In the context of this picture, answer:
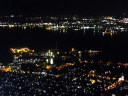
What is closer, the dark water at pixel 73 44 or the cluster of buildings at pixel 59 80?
the cluster of buildings at pixel 59 80

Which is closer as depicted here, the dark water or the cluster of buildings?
the cluster of buildings

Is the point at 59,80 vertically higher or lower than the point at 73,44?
higher

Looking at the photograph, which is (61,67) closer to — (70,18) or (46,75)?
(46,75)

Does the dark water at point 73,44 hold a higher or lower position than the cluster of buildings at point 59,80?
lower

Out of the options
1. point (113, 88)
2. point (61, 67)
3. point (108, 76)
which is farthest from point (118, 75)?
point (61, 67)

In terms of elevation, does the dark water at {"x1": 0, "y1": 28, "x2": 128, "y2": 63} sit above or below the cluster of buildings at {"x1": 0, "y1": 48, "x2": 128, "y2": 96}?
below

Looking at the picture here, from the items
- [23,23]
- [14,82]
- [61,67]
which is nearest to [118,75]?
[61,67]

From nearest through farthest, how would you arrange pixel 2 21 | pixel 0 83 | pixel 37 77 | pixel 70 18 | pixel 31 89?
pixel 31 89 < pixel 0 83 < pixel 37 77 < pixel 2 21 < pixel 70 18

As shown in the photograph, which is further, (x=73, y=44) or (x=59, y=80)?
(x=73, y=44)

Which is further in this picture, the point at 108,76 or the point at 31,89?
the point at 108,76

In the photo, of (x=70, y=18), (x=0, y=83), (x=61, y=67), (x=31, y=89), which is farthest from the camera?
(x=70, y=18)
